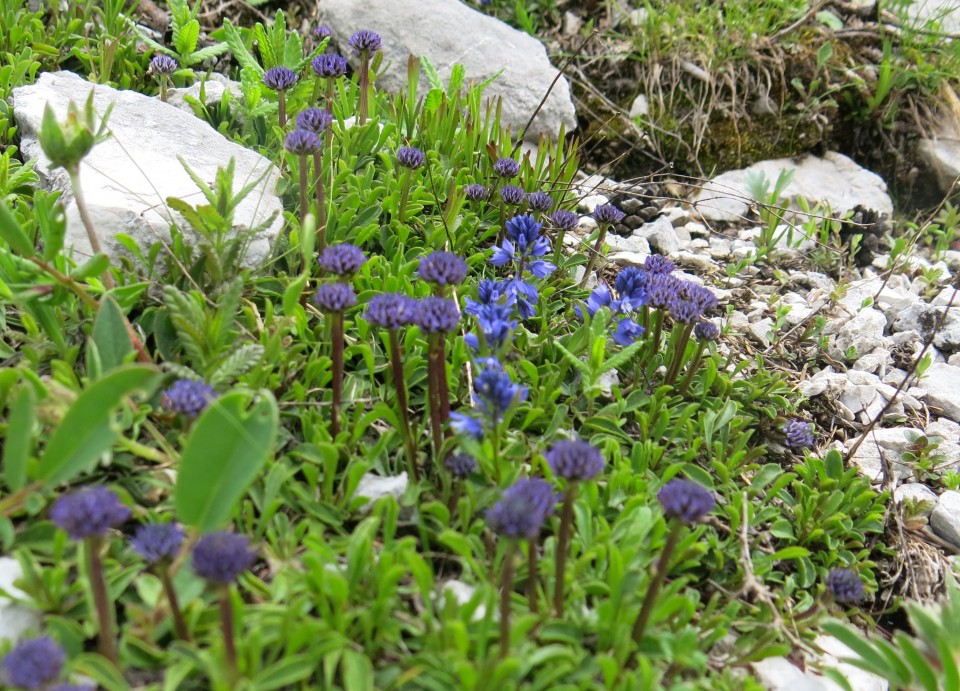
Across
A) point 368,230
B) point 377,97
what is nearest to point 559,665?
point 368,230

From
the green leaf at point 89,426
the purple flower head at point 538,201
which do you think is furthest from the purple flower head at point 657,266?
the green leaf at point 89,426

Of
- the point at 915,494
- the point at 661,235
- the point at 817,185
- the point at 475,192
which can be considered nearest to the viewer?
the point at 915,494

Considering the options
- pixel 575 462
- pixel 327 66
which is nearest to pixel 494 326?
pixel 575 462

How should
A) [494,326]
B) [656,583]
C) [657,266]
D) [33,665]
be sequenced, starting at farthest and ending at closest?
1. [657,266]
2. [494,326]
3. [656,583]
4. [33,665]

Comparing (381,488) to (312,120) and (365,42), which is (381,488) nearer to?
(312,120)

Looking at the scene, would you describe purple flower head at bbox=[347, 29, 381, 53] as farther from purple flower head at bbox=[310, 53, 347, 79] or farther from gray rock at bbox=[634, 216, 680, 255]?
gray rock at bbox=[634, 216, 680, 255]

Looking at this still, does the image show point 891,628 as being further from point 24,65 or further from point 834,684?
point 24,65

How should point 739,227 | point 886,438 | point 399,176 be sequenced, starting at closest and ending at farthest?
point 886,438 → point 399,176 → point 739,227
